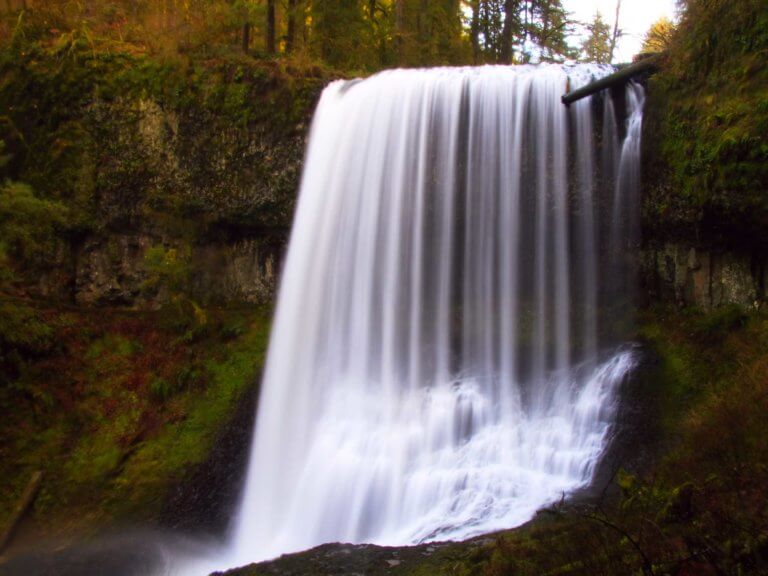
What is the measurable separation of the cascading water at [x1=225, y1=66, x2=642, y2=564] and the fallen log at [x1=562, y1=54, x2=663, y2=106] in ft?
0.87

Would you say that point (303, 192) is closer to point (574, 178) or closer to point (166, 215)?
point (166, 215)

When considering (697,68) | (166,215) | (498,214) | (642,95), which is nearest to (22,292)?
(166,215)

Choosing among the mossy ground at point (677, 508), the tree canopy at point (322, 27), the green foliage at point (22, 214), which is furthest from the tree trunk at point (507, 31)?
the green foliage at point (22, 214)

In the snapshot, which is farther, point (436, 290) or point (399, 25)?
point (399, 25)

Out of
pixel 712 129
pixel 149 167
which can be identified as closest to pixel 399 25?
pixel 149 167

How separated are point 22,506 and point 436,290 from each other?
724 centimetres

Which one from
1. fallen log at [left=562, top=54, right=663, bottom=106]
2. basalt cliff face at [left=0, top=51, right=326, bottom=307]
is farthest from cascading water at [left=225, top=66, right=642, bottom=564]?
basalt cliff face at [left=0, top=51, right=326, bottom=307]

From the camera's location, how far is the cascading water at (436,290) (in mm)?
8805

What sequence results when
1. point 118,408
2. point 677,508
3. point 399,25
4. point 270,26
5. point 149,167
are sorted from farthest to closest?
point 399,25 < point 270,26 < point 149,167 < point 118,408 < point 677,508

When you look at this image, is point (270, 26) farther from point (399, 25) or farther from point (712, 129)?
point (712, 129)

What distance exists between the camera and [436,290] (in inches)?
415

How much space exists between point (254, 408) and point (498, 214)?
17.7ft

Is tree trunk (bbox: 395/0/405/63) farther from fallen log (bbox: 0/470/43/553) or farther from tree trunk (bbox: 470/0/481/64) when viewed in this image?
fallen log (bbox: 0/470/43/553)

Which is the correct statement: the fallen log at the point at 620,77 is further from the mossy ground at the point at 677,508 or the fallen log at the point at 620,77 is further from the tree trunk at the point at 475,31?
the tree trunk at the point at 475,31
